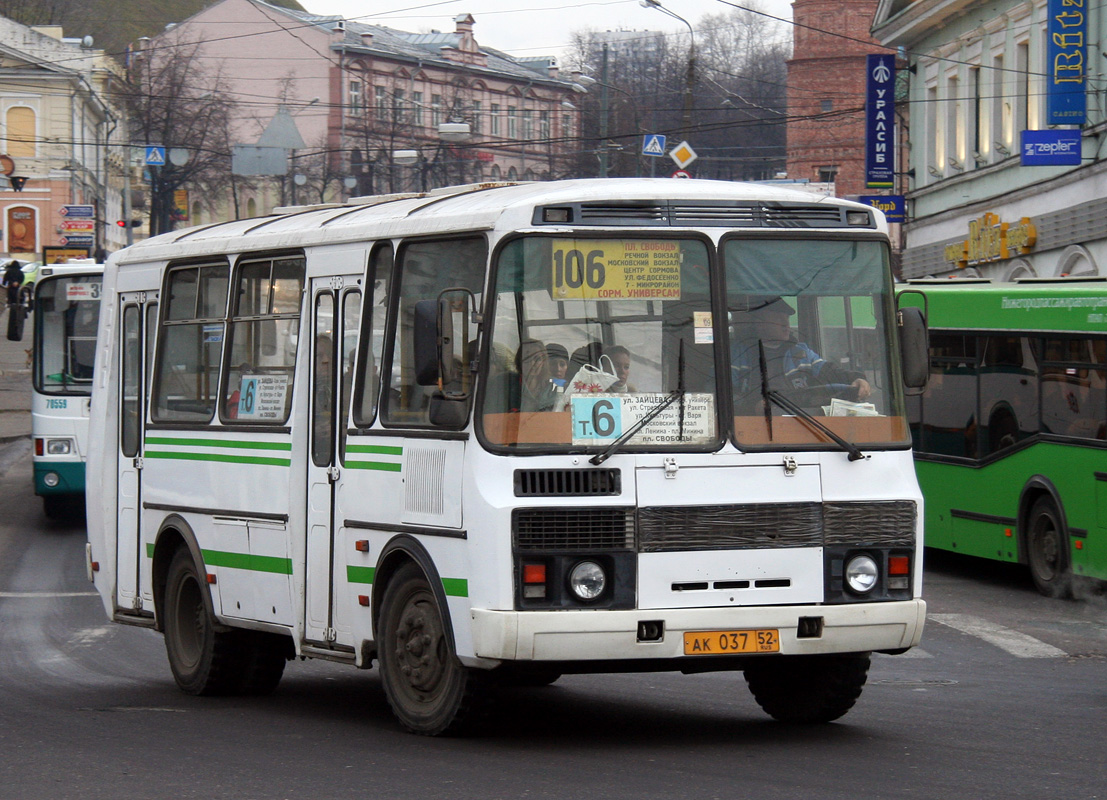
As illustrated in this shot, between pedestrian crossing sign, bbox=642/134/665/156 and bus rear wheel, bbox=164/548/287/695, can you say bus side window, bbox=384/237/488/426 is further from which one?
pedestrian crossing sign, bbox=642/134/665/156

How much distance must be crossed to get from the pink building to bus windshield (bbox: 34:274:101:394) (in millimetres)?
68071

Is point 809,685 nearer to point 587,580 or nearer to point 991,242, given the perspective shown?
point 587,580

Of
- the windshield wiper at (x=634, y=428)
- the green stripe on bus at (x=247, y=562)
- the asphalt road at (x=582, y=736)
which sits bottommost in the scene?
the asphalt road at (x=582, y=736)

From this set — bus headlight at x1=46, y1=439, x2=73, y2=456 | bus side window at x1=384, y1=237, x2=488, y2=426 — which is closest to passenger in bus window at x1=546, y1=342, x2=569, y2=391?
bus side window at x1=384, y1=237, x2=488, y2=426

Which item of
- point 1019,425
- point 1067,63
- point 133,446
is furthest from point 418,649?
point 1067,63

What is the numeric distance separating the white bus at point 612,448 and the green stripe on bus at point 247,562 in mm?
451

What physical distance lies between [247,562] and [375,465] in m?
1.67

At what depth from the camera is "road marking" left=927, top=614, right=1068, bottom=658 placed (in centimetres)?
1313

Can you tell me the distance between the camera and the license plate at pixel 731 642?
771cm

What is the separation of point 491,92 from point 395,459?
302 ft

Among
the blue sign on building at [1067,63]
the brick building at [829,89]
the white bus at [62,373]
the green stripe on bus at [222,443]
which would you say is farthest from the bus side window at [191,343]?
the brick building at [829,89]

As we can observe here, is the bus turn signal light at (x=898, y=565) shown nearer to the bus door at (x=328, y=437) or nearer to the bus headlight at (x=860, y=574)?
the bus headlight at (x=860, y=574)

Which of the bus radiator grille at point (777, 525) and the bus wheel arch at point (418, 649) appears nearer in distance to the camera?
the bus radiator grille at point (777, 525)

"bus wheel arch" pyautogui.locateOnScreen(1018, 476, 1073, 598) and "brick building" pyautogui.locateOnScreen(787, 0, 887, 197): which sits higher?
"brick building" pyautogui.locateOnScreen(787, 0, 887, 197)
